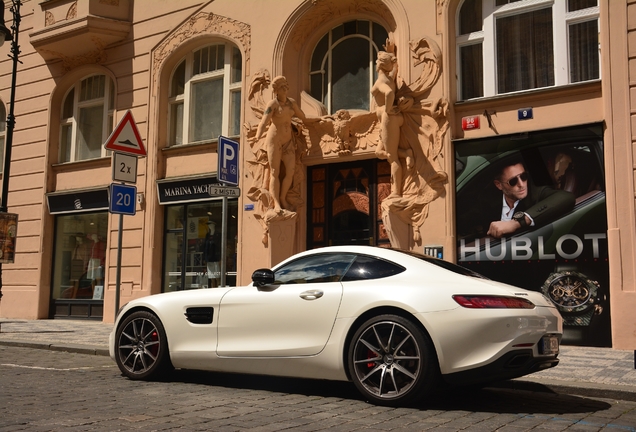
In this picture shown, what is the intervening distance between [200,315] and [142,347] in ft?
2.79

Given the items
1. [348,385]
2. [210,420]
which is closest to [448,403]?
[348,385]

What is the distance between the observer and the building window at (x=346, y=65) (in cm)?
1402

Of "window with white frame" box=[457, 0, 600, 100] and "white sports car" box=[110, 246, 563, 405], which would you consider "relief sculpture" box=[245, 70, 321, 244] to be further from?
"white sports car" box=[110, 246, 563, 405]

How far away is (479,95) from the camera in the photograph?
484 inches

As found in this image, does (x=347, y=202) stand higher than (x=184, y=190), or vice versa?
(x=184, y=190)

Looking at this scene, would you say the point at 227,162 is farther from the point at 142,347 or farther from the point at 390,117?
the point at 390,117

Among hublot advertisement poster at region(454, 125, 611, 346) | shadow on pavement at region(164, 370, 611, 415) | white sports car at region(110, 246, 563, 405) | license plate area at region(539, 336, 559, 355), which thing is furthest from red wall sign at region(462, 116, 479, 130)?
license plate area at region(539, 336, 559, 355)

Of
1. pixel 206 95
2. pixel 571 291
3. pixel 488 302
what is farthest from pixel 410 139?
pixel 488 302

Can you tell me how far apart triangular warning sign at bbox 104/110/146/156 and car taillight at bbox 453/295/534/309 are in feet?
22.4

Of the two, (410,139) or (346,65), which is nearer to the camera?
(410,139)

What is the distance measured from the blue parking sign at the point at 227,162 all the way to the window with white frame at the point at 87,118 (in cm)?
879

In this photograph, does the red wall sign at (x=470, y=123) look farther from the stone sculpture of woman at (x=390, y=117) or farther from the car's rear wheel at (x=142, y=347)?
the car's rear wheel at (x=142, y=347)

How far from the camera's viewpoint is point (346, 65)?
14383mm

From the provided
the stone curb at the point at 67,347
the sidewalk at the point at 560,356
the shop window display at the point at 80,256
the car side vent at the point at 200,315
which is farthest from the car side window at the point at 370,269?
the shop window display at the point at 80,256
